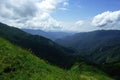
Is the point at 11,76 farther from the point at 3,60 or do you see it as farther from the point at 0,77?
the point at 3,60

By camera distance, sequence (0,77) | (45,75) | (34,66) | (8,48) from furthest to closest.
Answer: (8,48) → (34,66) → (45,75) → (0,77)

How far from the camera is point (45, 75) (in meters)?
23.3

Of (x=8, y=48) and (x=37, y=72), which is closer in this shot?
(x=37, y=72)

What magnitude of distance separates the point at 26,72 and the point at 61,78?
12.8 ft

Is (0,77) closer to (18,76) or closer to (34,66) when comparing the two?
(18,76)

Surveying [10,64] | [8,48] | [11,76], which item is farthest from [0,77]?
[8,48]

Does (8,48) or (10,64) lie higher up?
(8,48)

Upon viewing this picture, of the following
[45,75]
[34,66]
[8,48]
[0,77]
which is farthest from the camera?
[8,48]

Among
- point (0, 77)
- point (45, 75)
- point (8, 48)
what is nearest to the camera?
point (0, 77)

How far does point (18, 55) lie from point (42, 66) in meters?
3.16

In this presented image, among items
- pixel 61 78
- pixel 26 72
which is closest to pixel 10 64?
pixel 26 72

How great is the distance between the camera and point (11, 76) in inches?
873

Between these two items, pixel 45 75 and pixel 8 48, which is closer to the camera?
pixel 45 75

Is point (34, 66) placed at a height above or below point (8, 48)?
below
